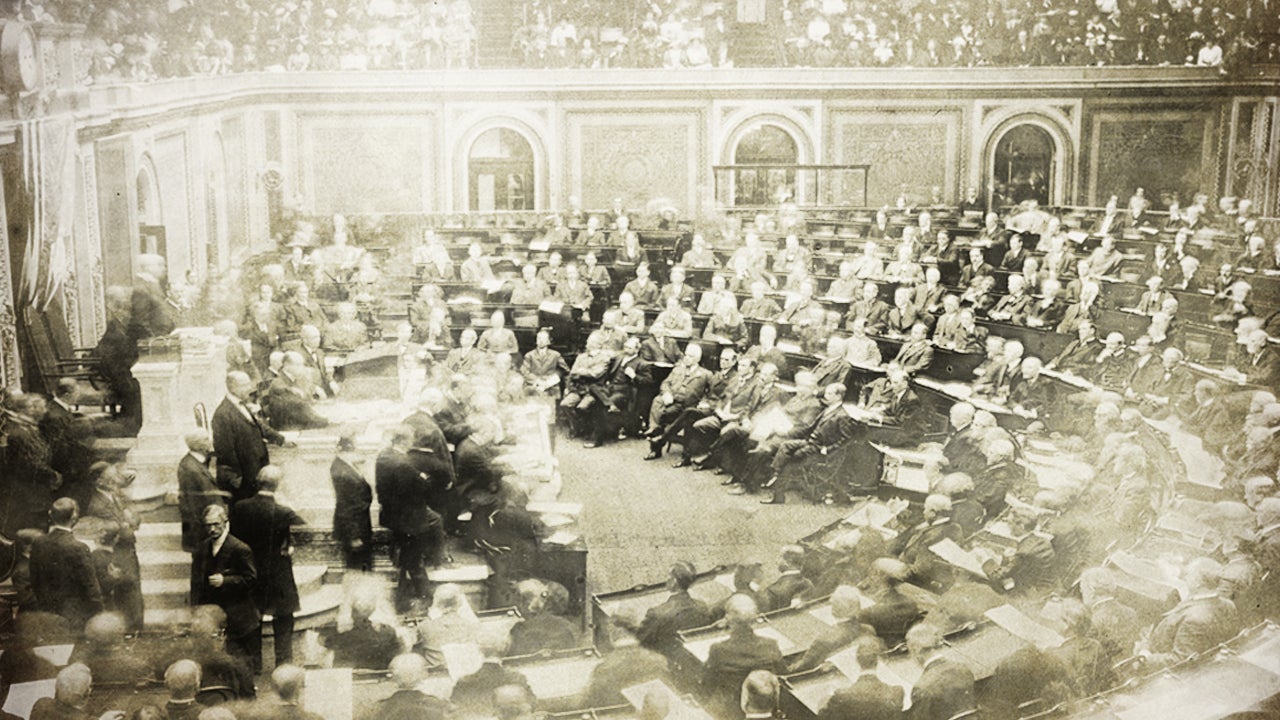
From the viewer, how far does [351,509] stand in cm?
754

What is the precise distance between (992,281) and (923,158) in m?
1.02

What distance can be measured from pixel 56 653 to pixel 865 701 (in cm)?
529

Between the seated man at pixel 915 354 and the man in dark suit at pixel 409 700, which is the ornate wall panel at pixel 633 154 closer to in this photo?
the seated man at pixel 915 354

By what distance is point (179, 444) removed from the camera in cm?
752

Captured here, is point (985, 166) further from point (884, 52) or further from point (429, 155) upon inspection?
point (429, 155)

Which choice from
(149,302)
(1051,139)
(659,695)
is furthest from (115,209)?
(1051,139)

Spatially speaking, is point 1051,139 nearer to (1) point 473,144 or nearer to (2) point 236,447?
(1) point 473,144

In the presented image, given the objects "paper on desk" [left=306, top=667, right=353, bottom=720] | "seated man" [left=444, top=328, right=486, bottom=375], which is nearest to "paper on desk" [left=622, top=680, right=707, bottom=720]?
"paper on desk" [left=306, top=667, right=353, bottom=720]

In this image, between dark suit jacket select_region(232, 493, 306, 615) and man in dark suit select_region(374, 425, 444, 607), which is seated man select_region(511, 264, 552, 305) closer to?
man in dark suit select_region(374, 425, 444, 607)

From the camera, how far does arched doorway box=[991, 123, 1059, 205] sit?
8.05 m

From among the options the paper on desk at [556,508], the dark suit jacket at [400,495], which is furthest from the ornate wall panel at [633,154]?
the dark suit jacket at [400,495]

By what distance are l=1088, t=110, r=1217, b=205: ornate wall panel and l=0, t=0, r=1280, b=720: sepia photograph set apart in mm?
33

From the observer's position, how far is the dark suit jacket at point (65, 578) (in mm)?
A: 7480

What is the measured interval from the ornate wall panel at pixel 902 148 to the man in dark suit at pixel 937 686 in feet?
10.2
